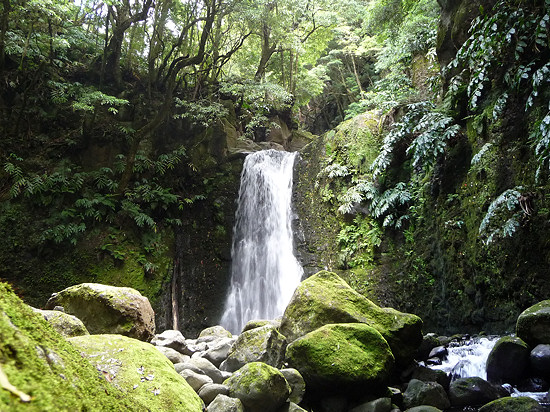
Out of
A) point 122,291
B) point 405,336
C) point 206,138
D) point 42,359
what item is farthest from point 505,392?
point 206,138

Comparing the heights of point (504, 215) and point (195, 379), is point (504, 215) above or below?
above

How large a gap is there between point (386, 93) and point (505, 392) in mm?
8316

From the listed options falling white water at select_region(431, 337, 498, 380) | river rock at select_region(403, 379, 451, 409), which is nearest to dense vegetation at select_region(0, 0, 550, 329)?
falling white water at select_region(431, 337, 498, 380)

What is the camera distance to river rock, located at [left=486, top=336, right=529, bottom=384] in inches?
159

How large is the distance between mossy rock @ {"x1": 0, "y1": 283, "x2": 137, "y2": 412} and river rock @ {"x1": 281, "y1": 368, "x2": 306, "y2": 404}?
2924mm

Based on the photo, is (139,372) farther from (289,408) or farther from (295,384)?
(295,384)

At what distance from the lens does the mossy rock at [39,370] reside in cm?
75

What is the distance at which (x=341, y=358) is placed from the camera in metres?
3.98

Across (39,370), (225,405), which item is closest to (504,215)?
(225,405)

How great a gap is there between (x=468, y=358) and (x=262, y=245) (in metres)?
7.05

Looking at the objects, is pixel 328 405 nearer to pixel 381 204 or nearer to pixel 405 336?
pixel 405 336

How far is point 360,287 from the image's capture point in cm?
851

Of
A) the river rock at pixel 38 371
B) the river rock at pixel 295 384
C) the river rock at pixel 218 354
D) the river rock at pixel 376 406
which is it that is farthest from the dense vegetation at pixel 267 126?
the river rock at pixel 38 371

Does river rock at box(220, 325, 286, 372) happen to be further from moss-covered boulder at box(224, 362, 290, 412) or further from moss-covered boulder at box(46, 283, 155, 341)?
moss-covered boulder at box(46, 283, 155, 341)
